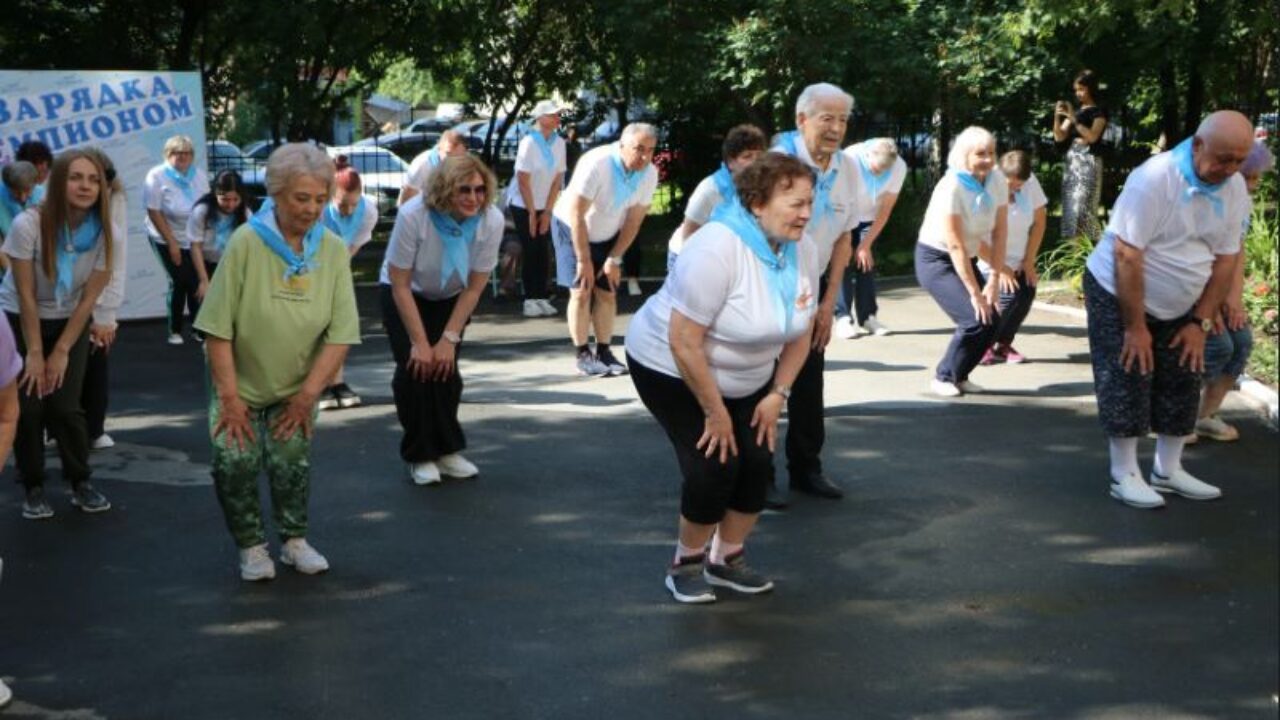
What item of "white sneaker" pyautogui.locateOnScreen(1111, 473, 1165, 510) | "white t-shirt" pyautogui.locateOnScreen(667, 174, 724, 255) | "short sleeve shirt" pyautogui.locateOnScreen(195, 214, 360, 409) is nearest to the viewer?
"short sleeve shirt" pyautogui.locateOnScreen(195, 214, 360, 409)

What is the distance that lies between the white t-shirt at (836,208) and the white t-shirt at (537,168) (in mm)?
6845

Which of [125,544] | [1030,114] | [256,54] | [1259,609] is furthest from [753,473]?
[256,54]

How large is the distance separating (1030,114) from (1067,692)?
1519cm

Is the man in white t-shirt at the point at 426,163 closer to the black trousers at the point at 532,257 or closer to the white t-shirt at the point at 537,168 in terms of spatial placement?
the white t-shirt at the point at 537,168

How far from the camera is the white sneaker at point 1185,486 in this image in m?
7.62

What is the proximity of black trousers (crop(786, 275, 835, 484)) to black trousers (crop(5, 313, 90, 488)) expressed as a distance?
3.23 metres

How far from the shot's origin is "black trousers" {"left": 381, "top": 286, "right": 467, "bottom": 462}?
7.99 meters

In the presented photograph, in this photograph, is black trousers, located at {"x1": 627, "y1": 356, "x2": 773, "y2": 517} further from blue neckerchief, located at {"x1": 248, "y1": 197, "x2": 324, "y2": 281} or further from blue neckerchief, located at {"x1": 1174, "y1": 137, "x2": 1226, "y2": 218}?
blue neckerchief, located at {"x1": 1174, "y1": 137, "x2": 1226, "y2": 218}

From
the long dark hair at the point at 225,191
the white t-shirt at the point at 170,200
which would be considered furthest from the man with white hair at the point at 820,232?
the white t-shirt at the point at 170,200

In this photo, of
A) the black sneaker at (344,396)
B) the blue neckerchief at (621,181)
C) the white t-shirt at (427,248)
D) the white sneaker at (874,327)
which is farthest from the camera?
the white sneaker at (874,327)

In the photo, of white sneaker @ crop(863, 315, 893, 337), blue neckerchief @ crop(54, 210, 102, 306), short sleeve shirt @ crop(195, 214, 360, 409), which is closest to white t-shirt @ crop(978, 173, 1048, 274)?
white sneaker @ crop(863, 315, 893, 337)

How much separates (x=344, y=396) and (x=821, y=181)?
3.98 metres

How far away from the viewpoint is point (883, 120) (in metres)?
20.1

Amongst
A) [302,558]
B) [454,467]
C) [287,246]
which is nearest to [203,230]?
[454,467]
